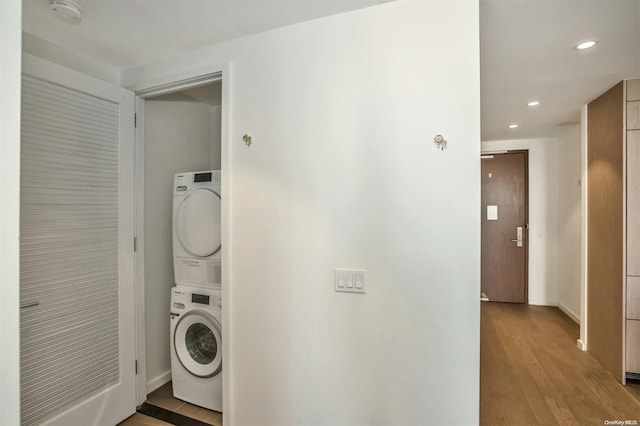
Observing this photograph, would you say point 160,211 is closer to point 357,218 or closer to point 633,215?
point 357,218

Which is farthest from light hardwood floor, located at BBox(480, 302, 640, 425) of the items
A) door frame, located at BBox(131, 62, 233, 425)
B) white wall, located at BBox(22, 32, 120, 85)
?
white wall, located at BBox(22, 32, 120, 85)

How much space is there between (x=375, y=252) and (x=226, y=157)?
1.05 metres

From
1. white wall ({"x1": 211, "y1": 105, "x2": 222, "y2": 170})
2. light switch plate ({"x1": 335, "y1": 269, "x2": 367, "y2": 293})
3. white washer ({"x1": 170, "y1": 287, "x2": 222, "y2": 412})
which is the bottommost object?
white washer ({"x1": 170, "y1": 287, "x2": 222, "y2": 412})

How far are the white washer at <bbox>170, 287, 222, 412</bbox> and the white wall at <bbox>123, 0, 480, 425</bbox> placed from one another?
421 millimetres

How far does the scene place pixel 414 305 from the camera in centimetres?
139

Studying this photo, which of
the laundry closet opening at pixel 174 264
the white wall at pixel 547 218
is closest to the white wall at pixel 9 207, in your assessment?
the laundry closet opening at pixel 174 264

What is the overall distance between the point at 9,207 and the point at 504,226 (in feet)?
16.9

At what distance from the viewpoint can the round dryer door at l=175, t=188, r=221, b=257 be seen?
2.15 metres

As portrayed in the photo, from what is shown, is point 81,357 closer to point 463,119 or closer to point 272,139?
point 272,139

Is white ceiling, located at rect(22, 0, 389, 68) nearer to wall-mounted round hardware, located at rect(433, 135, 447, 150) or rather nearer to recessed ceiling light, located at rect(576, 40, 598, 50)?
wall-mounted round hardware, located at rect(433, 135, 447, 150)

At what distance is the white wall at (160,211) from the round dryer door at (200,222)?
29 centimetres

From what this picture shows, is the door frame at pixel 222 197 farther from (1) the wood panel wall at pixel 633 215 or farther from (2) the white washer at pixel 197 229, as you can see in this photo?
(1) the wood panel wall at pixel 633 215

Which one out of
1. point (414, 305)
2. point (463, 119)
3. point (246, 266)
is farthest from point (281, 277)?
point (463, 119)

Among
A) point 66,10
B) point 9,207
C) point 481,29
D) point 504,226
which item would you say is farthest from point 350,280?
point 504,226
